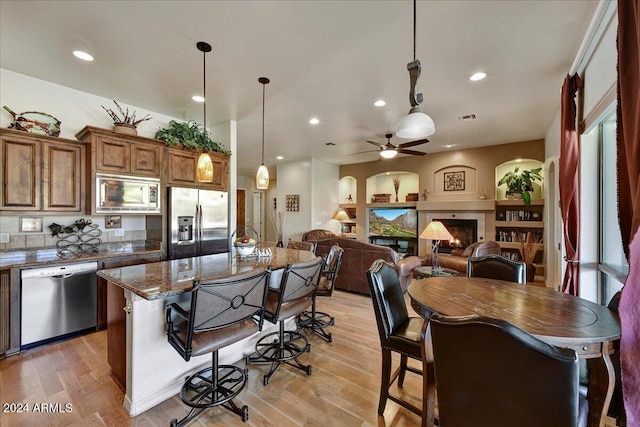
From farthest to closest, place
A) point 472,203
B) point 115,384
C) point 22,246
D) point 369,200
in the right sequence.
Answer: point 369,200 < point 472,203 < point 22,246 < point 115,384

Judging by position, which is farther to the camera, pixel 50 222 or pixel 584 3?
pixel 50 222

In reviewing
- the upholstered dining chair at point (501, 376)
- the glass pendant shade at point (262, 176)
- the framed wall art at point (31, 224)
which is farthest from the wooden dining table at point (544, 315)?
the framed wall art at point (31, 224)

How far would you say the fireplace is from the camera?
6.59 metres

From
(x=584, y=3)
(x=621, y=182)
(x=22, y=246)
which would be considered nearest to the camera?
(x=621, y=182)

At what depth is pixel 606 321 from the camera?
1.37 m

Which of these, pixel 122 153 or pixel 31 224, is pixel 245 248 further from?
pixel 31 224

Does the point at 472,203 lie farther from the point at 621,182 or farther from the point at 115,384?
the point at 115,384

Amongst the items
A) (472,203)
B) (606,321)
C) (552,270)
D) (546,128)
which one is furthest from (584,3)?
(472,203)

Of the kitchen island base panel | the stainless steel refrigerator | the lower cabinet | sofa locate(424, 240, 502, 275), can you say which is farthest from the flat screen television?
the lower cabinet

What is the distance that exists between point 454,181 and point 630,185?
19.1ft

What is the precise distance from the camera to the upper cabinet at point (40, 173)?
9.03 ft

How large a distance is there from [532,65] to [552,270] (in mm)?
3814

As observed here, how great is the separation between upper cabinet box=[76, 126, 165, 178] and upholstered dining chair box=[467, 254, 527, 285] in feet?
13.4

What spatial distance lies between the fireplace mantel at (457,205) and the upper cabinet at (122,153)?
19.8ft
